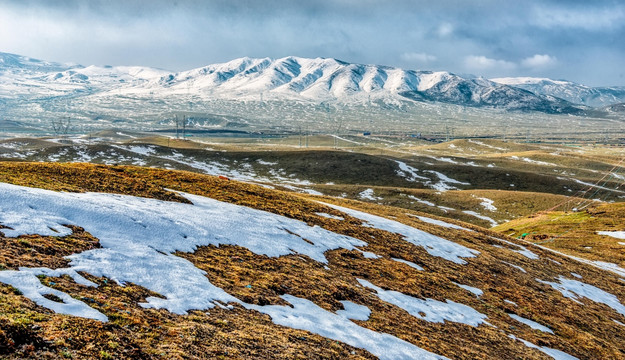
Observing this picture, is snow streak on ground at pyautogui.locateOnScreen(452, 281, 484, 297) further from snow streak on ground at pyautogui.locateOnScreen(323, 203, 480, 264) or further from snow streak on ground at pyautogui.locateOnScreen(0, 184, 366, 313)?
snow streak on ground at pyautogui.locateOnScreen(0, 184, 366, 313)

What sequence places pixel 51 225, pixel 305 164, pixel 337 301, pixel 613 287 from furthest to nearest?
pixel 305 164, pixel 613 287, pixel 337 301, pixel 51 225

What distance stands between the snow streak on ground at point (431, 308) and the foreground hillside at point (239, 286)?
0.10 m

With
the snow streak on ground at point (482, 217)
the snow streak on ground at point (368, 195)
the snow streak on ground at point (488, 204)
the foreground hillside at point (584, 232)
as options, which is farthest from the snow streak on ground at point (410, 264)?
the snow streak on ground at point (488, 204)

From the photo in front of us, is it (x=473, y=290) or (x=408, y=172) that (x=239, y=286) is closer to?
(x=473, y=290)

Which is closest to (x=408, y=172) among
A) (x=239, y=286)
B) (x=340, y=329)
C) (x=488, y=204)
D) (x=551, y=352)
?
(x=488, y=204)

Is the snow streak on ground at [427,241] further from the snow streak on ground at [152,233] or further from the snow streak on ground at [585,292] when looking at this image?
the snow streak on ground at [152,233]

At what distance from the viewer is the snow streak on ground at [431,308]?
20.3m

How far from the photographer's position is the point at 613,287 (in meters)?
39.8

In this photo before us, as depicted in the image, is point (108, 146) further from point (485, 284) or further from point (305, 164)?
point (485, 284)

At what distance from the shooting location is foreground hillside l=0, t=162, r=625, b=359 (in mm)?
10803

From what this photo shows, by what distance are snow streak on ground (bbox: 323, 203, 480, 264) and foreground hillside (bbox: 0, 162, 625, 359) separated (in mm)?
274

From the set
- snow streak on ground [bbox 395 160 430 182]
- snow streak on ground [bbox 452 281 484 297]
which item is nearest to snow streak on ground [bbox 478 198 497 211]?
snow streak on ground [bbox 395 160 430 182]

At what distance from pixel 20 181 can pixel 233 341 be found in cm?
1760

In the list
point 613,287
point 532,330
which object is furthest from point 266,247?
point 613,287
